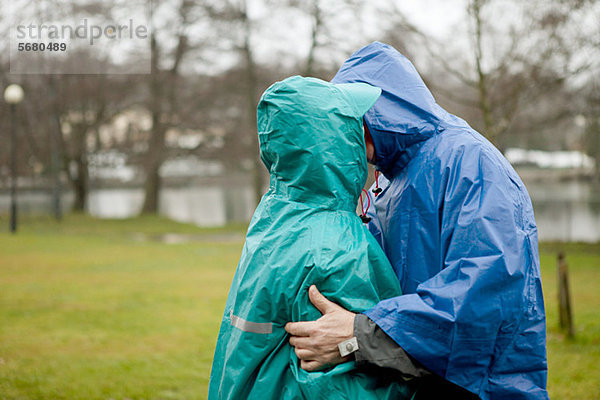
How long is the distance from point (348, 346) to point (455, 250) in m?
0.49

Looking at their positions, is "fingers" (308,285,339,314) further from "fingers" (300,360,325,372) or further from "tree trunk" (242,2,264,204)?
"tree trunk" (242,2,264,204)

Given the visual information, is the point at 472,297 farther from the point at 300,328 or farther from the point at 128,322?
the point at 128,322

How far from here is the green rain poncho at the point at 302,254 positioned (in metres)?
1.93

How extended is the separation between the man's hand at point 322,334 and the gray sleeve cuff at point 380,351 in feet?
0.13

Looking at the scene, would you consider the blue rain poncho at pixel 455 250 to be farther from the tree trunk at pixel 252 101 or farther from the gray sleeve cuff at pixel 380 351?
the tree trunk at pixel 252 101

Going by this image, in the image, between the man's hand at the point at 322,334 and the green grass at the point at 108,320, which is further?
the green grass at the point at 108,320

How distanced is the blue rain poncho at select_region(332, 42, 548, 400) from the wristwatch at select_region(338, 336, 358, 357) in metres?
0.11

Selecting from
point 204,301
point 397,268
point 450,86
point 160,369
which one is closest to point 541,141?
point 450,86

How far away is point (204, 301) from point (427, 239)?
25.6 feet

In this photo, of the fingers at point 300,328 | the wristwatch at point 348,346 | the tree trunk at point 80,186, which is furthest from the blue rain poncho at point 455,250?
the tree trunk at point 80,186

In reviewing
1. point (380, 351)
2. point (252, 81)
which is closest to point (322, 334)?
point (380, 351)

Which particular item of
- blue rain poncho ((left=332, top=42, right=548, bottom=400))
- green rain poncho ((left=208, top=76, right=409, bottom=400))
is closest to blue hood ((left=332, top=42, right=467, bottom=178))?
blue rain poncho ((left=332, top=42, right=548, bottom=400))

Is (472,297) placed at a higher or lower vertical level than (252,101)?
lower

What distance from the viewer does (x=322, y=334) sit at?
6.18ft
